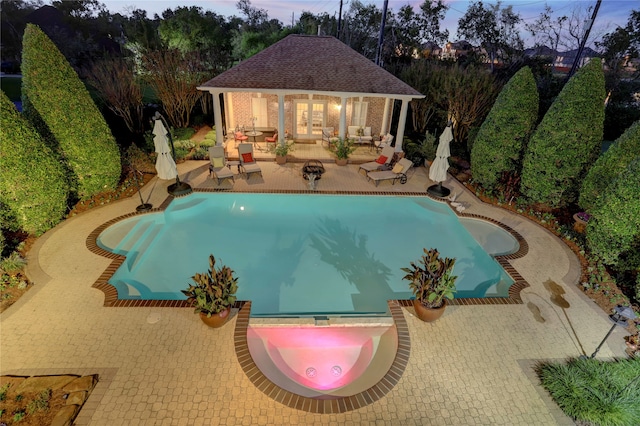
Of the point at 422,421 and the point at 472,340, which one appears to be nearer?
the point at 422,421

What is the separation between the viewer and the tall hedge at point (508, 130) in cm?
1211

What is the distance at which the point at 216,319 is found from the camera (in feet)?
22.2

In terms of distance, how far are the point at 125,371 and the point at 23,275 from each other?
191 inches

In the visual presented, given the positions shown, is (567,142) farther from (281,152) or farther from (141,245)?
(141,245)

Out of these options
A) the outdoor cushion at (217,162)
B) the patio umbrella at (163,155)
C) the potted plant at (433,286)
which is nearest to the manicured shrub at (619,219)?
the potted plant at (433,286)

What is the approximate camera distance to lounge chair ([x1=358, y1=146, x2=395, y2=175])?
15.6 meters

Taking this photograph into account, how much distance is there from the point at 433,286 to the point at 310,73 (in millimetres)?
14533

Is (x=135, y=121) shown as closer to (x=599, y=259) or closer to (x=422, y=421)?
(x=422, y=421)

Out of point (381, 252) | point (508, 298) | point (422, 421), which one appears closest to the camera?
point (422, 421)

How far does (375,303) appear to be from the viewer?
27.6ft

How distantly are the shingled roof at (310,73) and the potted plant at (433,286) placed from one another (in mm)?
12379

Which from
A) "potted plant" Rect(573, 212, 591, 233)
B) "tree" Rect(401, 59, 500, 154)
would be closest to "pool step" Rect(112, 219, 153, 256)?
"potted plant" Rect(573, 212, 591, 233)

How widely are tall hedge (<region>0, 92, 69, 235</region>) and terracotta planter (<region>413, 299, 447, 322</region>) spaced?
11112 mm

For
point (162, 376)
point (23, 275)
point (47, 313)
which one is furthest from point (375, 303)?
point (23, 275)
